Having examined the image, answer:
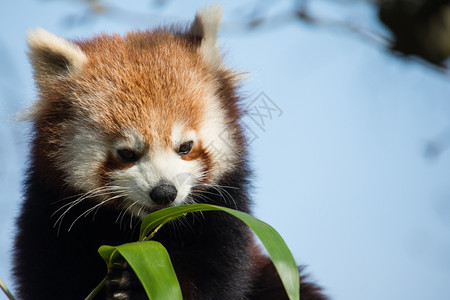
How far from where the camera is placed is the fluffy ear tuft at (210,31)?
3.79 metres

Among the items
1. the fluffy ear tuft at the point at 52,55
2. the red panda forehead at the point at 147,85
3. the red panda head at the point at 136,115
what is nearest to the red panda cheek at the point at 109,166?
the red panda head at the point at 136,115

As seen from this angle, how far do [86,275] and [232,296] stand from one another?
949 millimetres

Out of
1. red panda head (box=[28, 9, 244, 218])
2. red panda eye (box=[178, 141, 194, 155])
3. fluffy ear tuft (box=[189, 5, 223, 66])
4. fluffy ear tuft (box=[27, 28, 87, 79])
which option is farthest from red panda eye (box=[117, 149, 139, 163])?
fluffy ear tuft (box=[189, 5, 223, 66])

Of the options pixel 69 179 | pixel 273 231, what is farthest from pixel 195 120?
pixel 273 231

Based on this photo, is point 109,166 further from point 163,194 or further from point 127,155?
point 163,194

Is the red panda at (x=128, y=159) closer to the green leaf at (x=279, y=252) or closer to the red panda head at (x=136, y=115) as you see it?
the red panda head at (x=136, y=115)

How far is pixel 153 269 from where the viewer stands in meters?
2.16

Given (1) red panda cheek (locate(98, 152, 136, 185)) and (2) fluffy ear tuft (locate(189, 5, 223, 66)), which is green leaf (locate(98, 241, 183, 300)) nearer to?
(1) red panda cheek (locate(98, 152, 136, 185))

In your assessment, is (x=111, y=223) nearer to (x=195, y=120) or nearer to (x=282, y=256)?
(x=195, y=120)

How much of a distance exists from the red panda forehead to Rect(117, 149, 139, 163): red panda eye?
12 cm

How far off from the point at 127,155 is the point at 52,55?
0.93 m

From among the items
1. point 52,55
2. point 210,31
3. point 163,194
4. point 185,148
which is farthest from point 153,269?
point 210,31

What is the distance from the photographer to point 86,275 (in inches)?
145

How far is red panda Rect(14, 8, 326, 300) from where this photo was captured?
3.27 meters
